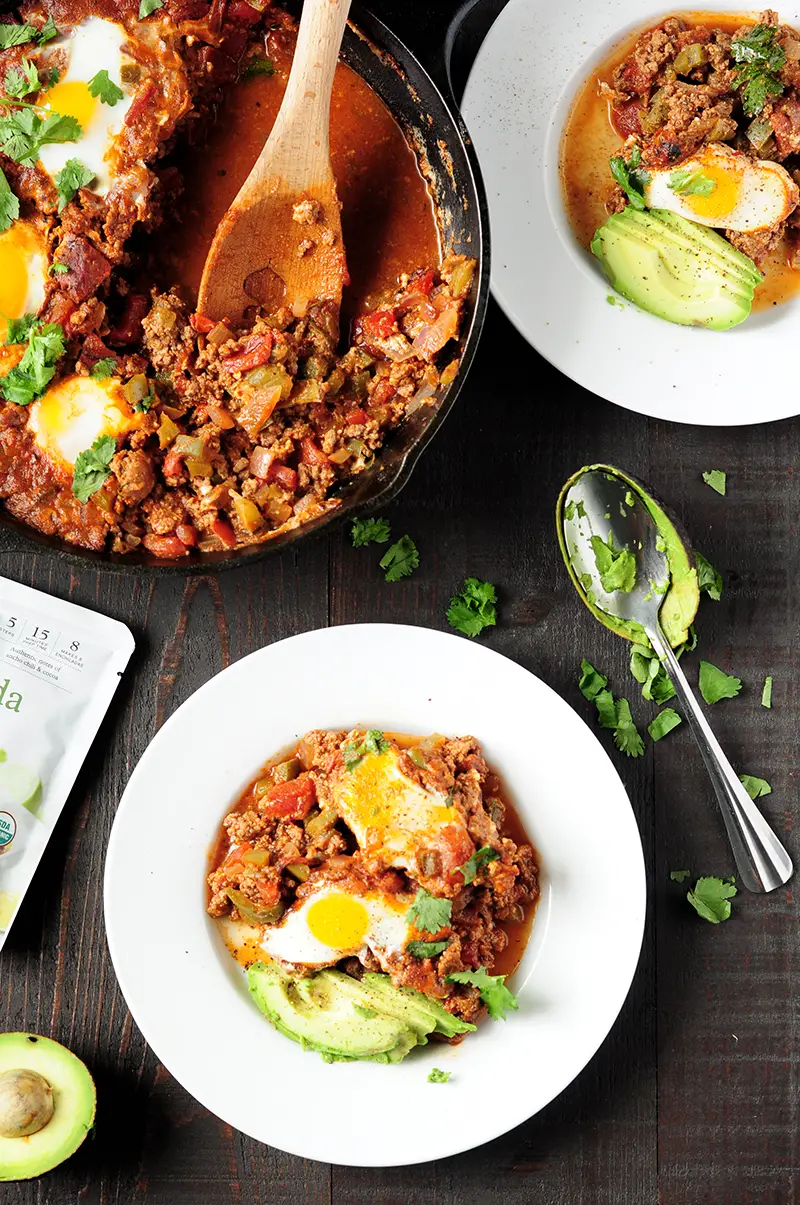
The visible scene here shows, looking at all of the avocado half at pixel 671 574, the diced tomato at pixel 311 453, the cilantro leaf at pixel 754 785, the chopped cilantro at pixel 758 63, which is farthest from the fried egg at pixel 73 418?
the cilantro leaf at pixel 754 785

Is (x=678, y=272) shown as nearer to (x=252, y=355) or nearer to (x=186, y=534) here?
(x=252, y=355)

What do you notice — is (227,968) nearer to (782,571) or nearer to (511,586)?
(511,586)

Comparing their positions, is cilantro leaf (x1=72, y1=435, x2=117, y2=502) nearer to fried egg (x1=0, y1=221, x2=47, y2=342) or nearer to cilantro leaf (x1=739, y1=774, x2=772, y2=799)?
fried egg (x1=0, y1=221, x2=47, y2=342)

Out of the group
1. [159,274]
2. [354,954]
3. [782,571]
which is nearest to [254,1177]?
[354,954]

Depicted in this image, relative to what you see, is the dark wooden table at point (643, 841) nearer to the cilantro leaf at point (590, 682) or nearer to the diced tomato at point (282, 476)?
the cilantro leaf at point (590, 682)

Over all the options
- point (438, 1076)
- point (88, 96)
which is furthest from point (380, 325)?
point (438, 1076)

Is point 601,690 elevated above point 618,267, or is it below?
below

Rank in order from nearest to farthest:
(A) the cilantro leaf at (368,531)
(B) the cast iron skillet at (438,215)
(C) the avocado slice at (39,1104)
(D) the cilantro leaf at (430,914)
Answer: (B) the cast iron skillet at (438,215) → (D) the cilantro leaf at (430,914) → (C) the avocado slice at (39,1104) → (A) the cilantro leaf at (368,531)
